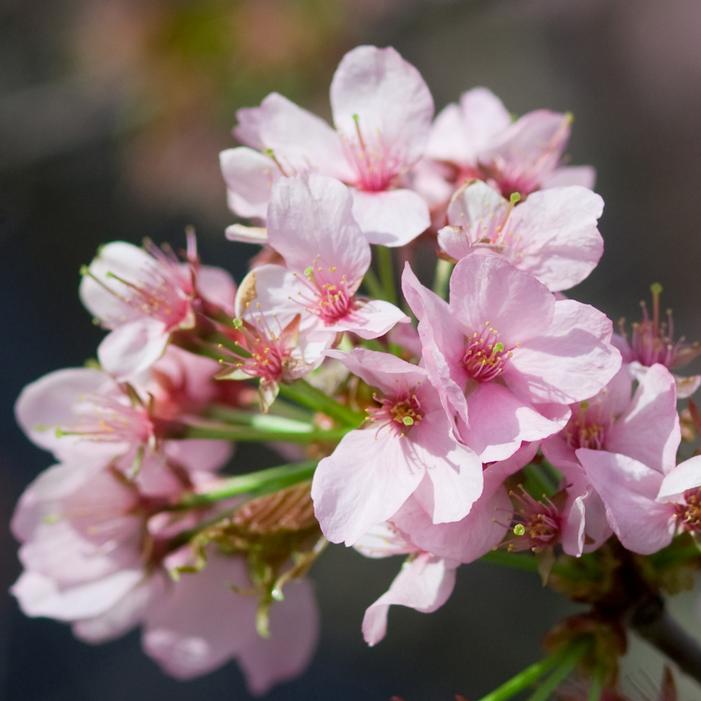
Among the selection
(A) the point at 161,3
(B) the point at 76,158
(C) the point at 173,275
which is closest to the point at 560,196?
(C) the point at 173,275

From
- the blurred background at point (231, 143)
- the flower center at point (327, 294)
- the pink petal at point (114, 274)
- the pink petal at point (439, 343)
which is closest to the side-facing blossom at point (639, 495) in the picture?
the pink petal at point (439, 343)

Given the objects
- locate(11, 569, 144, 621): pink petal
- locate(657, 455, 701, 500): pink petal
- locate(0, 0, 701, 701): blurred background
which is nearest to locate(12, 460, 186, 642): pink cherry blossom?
locate(11, 569, 144, 621): pink petal

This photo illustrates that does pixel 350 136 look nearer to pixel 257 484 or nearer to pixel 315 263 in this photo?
pixel 315 263

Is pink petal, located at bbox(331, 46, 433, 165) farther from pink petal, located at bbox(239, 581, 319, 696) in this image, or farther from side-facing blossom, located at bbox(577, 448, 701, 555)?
pink petal, located at bbox(239, 581, 319, 696)

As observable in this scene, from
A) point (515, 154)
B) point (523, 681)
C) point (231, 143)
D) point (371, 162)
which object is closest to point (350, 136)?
point (371, 162)

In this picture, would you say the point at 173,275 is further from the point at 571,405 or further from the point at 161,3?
the point at 161,3
